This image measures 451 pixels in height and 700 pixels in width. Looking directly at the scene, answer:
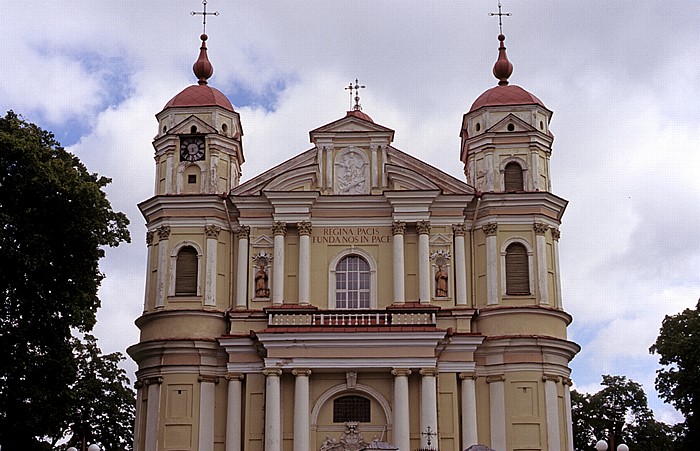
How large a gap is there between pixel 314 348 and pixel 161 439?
5729 millimetres

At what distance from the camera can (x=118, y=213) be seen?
3225 cm

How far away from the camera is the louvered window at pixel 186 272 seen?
35.5m

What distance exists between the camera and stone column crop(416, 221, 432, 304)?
115 ft

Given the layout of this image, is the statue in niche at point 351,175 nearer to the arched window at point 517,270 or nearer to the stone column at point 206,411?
the arched window at point 517,270

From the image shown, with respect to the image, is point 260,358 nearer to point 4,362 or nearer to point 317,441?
point 317,441

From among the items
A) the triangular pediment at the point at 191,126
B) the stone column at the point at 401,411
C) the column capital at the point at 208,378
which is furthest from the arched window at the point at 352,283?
the triangular pediment at the point at 191,126

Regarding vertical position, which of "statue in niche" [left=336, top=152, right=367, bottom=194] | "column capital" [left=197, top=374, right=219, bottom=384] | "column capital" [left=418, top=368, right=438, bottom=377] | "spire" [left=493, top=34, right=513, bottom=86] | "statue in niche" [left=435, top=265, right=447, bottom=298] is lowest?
"column capital" [left=418, top=368, right=438, bottom=377]

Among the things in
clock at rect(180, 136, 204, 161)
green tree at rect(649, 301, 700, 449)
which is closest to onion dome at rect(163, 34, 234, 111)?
clock at rect(180, 136, 204, 161)

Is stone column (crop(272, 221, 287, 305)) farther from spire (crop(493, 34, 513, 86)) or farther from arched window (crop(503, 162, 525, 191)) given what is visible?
spire (crop(493, 34, 513, 86))

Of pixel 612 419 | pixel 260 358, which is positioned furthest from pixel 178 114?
pixel 612 419

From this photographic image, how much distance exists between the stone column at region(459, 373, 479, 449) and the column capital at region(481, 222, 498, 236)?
5000 mm

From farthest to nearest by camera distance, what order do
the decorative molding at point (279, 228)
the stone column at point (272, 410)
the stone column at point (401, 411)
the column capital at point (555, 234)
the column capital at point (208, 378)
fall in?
1. the column capital at point (555, 234)
2. the decorative molding at point (279, 228)
3. the column capital at point (208, 378)
4. the stone column at point (272, 410)
5. the stone column at point (401, 411)

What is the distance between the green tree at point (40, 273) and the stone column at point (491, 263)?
1266 centimetres

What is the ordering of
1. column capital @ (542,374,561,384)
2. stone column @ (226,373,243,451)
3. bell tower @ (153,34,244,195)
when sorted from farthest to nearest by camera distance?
bell tower @ (153,34,244,195), column capital @ (542,374,561,384), stone column @ (226,373,243,451)
